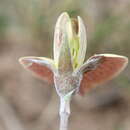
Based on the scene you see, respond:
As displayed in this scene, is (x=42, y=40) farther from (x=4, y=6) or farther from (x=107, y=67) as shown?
(x=107, y=67)

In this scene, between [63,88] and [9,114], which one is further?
[9,114]

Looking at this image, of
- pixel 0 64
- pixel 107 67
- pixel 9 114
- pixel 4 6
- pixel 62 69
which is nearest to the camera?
pixel 62 69

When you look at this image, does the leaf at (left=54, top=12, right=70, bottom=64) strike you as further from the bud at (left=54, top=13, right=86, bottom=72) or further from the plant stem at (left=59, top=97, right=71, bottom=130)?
the plant stem at (left=59, top=97, right=71, bottom=130)

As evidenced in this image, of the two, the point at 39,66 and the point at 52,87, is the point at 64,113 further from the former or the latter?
the point at 52,87

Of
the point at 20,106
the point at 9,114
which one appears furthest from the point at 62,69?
the point at 20,106

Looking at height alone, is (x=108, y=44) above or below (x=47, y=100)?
above

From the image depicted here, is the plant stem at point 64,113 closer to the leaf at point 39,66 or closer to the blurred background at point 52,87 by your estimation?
the leaf at point 39,66

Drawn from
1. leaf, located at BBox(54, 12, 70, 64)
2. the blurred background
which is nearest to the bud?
leaf, located at BBox(54, 12, 70, 64)
